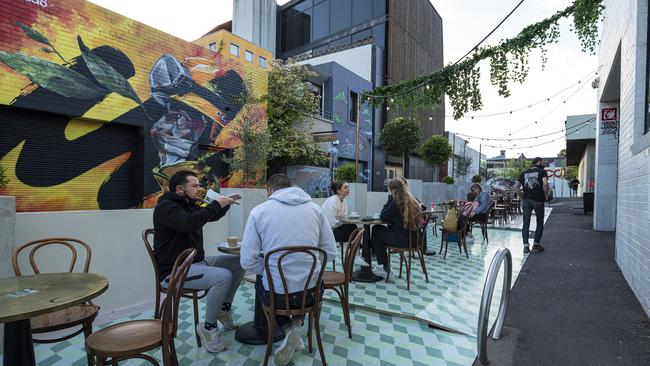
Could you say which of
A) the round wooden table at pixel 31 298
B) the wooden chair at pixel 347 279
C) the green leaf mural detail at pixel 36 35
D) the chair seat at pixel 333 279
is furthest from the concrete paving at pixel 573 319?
the green leaf mural detail at pixel 36 35

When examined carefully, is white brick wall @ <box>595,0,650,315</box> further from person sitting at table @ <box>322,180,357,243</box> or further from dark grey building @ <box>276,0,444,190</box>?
dark grey building @ <box>276,0,444,190</box>

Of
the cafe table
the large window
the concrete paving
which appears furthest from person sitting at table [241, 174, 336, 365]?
the large window

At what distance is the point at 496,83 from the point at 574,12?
1.42 metres

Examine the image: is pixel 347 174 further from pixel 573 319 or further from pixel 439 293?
pixel 573 319

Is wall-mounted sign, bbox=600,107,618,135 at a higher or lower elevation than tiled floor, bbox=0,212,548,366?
higher

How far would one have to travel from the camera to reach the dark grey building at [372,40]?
68.1 ft

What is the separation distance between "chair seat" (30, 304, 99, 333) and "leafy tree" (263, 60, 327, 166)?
33.8 feet

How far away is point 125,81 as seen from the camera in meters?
8.08

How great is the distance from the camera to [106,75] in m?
7.73

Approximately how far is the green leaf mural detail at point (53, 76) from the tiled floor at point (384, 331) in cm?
589

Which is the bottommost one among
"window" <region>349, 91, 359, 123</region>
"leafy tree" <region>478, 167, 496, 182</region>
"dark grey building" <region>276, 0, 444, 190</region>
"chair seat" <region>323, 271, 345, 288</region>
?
"chair seat" <region>323, 271, 345, 288</region>

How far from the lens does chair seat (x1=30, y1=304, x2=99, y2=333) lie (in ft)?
6.96

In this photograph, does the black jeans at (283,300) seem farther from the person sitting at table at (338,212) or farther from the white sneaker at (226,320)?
the person sitting at table at (338,212)

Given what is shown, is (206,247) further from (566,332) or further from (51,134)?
(51,134)
